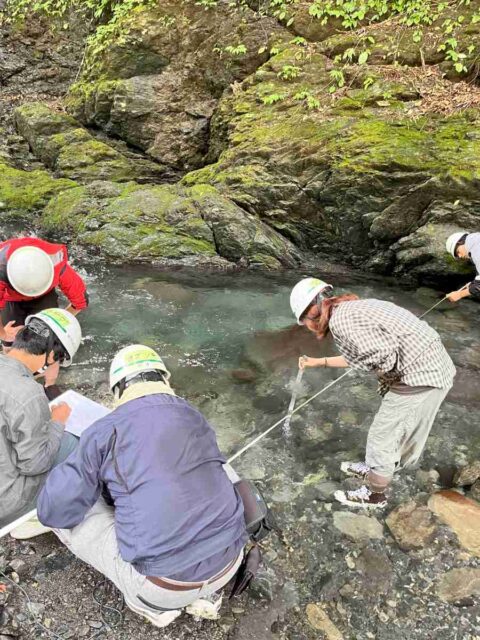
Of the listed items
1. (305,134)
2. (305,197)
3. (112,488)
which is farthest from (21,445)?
(305,134)

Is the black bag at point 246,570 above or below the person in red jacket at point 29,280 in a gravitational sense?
below

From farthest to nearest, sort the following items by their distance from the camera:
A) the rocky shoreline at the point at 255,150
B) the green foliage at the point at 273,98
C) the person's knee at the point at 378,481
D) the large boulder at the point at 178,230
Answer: the green foliage at the point at 273,98 → the large boulder at the point at 178,230 → the rocky shoreline at the point at 255,150 → the person's knee at the point at 378,481

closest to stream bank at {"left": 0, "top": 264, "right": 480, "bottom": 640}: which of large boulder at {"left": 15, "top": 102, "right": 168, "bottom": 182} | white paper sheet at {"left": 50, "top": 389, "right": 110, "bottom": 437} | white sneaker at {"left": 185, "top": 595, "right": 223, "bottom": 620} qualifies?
white sneaker at {"left": 185, "top": 595, "right": 223, "bottom": 620}

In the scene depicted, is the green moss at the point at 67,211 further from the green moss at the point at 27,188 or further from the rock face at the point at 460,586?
the rock face at the point at 460,586

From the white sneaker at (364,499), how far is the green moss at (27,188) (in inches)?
375

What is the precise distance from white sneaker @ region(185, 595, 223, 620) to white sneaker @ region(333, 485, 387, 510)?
60.8 inches

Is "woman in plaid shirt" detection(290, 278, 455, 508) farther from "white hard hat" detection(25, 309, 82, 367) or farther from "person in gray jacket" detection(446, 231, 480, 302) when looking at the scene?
"person in gray jacket" detection(446, 231, 480, 302)

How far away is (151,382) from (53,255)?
291 cm

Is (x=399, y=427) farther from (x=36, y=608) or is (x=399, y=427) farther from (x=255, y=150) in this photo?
(x=255, y=150)

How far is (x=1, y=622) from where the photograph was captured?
2.86m

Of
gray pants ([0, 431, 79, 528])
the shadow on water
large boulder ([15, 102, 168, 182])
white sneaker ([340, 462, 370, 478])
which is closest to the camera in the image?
gray pants ([0, 431, 79, 528])

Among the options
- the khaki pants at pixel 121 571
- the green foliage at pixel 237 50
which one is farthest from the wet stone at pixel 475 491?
the green foliage at pixel 237 50

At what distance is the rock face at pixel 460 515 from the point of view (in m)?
3.64

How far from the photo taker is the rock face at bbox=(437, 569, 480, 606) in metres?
3.23
